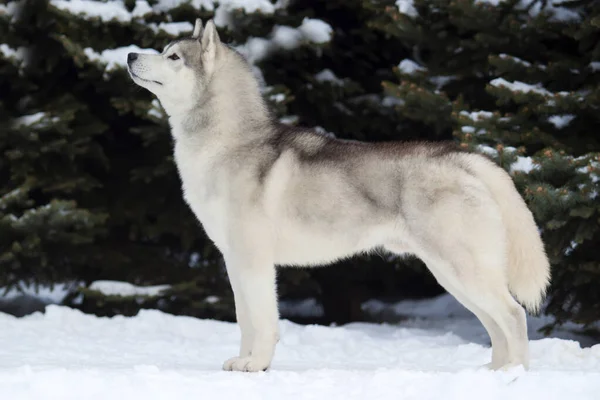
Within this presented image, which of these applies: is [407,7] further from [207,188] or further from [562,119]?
[207,188]

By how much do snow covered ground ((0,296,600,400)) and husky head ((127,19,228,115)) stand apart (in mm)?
1849

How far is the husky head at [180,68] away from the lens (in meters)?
5.93

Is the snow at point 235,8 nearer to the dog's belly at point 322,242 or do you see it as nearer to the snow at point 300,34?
the snow at point 300,34

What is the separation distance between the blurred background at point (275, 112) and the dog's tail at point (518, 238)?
1.52 meters

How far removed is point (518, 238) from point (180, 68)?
256 centimetres

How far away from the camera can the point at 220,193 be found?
586 cm

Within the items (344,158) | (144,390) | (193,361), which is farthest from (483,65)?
(144,390)

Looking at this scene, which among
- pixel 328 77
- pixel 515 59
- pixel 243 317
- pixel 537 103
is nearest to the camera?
pixel 243 317

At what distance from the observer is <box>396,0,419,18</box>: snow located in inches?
354

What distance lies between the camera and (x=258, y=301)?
225 inches

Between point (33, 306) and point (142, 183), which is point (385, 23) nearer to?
point (142, 183)

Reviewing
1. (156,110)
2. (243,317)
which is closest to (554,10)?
(156,110)

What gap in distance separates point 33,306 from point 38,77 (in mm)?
2668

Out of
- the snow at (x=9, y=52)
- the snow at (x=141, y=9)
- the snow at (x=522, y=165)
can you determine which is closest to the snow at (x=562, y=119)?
the snow at (x=522, y=165)
